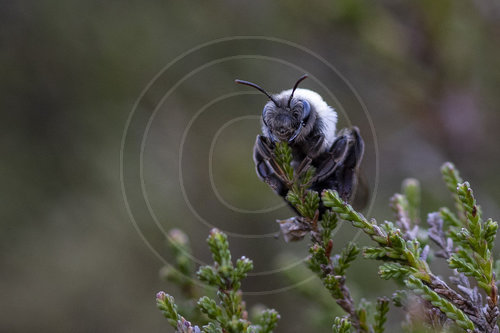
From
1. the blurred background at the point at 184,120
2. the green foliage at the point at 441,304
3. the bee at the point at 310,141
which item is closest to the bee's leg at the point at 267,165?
A: the bee at the point at 310,141

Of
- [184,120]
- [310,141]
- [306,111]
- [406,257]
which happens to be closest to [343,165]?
[310,141]

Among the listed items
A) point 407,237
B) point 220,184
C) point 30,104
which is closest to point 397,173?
point 220,184

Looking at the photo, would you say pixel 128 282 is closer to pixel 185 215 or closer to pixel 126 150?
pixel 185 215

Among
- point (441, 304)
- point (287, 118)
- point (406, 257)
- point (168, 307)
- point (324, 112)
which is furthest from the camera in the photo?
point (324, 112)

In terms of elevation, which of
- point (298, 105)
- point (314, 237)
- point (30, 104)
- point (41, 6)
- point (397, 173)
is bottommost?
point (314, 237)

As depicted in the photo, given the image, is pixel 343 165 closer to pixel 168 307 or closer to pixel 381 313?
pixel 381 313

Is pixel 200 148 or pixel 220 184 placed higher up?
pixel 200 148
